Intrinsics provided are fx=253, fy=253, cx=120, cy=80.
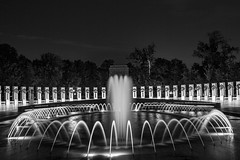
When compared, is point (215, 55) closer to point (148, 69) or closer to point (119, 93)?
point (148, 69)

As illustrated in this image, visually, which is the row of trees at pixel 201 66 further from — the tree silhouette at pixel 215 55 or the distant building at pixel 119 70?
the distant building at pixel 119 70

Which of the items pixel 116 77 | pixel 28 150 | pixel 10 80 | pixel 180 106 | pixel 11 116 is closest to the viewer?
pixel 28 150

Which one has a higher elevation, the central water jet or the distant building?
the distant building

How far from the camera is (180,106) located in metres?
30.4

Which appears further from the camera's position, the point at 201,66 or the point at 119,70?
the point at 201,66

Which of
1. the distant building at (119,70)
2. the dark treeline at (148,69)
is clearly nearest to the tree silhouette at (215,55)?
the dark treeline at (148,69)

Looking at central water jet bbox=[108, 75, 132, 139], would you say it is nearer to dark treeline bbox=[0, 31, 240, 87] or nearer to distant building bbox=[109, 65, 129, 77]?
distant building bbox=[109, 65, 129, 77]

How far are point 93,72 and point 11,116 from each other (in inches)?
2027

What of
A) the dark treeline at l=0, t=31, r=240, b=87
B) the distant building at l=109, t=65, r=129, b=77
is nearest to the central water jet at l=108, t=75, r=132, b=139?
the distant building at l=109, t=65, r=129, b=77

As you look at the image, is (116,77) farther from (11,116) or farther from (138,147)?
(138,147)

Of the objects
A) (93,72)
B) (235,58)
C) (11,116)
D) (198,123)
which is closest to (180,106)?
(198,123)

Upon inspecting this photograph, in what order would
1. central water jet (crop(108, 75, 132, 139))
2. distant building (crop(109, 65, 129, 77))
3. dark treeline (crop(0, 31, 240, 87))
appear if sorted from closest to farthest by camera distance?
central water jet (crop(108, 75, 132, 139)) < distant building (crop(109, 65, 129, 77)) < dark treeline (crop(0, 31, 240, 87))

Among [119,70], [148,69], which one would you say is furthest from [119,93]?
[148,69]

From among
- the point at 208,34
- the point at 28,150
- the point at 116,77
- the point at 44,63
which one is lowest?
the point at 28,150
